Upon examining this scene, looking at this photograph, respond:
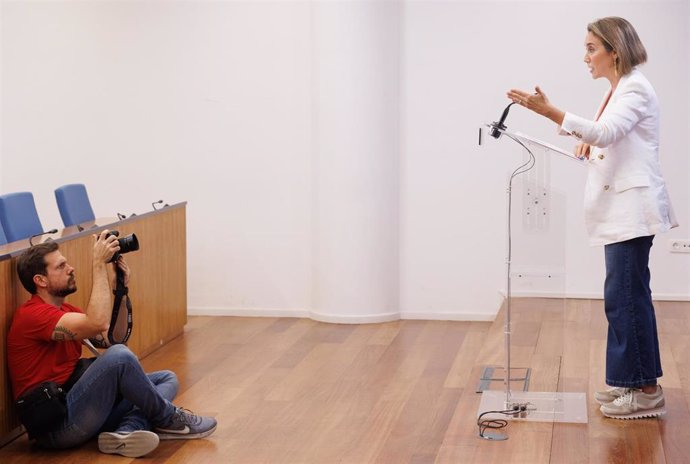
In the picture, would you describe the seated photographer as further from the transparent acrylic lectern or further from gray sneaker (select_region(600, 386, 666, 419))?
gray sneaker (select_region(600, 386, 666, 419))

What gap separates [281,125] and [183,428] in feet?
9.43

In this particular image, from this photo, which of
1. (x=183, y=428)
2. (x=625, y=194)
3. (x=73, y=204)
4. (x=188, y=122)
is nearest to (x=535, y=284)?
(x=625, y=194)

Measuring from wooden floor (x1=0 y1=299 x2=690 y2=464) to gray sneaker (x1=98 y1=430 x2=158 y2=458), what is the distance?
1.6 inches

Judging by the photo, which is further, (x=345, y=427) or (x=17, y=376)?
(x=345, y=427)

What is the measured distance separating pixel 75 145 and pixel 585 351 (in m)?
3.55

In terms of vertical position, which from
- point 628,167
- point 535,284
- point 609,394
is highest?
point 628,167

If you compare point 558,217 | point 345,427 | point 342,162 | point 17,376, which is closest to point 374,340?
point 342,162

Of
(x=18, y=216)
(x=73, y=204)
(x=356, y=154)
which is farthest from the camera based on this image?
(x=356, y=154)

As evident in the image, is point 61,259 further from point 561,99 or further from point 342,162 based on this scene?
point 561,99

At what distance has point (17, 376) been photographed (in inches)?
153

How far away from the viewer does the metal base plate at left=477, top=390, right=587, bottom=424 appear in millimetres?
4059

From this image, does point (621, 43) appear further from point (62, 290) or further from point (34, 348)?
point (34, 348)

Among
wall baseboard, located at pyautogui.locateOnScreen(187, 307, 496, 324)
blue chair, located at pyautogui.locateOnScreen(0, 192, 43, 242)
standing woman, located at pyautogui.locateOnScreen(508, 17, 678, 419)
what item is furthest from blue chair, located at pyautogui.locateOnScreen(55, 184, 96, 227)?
standing woman, located at pyautogui.locateOnScreen(508, 17, 678, 419)

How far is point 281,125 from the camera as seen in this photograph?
6496 mm
